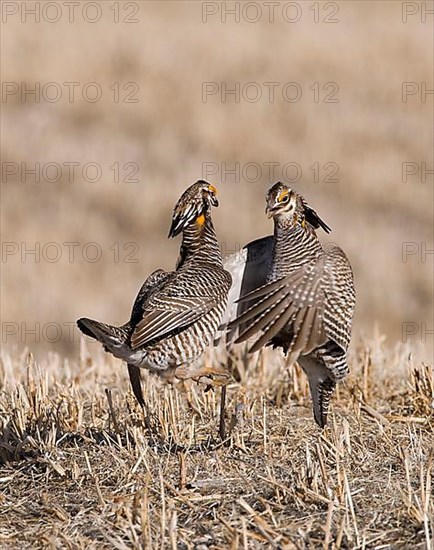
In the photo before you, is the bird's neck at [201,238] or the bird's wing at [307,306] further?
the bird's neck at [201,238]

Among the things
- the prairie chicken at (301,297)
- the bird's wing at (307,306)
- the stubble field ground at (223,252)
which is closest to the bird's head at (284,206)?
the prairie chicken at (301,297)

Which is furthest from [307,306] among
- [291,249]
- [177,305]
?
[177,305]

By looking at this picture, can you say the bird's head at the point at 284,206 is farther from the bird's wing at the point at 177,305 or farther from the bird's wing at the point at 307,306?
the bird's wing at the point at 177,305

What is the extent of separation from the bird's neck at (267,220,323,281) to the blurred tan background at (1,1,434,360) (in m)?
4.01

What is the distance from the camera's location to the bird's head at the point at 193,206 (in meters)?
6.35

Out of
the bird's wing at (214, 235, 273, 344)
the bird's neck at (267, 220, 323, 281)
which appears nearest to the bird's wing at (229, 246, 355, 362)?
the bird's neck at (267, 220, 323, 281)

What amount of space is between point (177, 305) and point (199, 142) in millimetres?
11711

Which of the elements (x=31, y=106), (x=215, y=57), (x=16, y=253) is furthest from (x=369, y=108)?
(x=16, y=253)

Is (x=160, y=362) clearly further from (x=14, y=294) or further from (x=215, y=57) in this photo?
(x=215, y=57)

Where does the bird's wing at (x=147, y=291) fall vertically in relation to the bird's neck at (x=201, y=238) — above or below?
below

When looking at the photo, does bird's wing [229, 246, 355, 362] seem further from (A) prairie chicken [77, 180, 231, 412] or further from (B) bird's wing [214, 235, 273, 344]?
(B) bird's wing [214, 235, 273, 344]

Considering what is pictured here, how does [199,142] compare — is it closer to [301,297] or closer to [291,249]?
[291,249]

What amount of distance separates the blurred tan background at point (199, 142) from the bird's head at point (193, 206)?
12.3 feet

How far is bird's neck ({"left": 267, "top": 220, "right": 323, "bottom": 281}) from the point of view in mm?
5691
